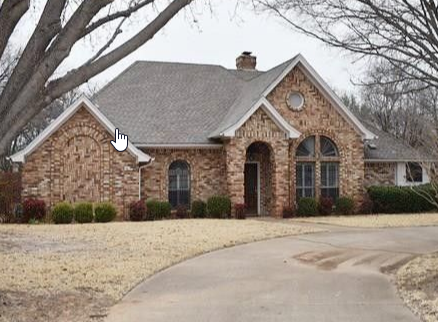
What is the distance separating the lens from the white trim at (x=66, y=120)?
71.4 feet

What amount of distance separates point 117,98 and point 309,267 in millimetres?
16932

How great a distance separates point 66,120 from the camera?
874 inches

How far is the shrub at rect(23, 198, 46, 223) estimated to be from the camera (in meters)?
20.9

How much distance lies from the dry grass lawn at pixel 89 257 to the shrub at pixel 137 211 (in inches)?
67.2

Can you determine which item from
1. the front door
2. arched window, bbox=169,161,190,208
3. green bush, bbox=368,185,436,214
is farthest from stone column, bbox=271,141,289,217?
green bush, bbox=368,185,436,214

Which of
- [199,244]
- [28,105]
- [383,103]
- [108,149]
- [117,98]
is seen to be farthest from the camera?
[383,103]

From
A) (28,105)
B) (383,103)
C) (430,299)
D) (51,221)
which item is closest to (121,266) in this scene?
(28,105)

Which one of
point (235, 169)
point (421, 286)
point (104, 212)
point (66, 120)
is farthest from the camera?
point (235, 169)

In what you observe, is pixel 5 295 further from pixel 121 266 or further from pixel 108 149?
pixel 108 149

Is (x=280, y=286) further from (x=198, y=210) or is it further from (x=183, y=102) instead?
(x=183, y=102)

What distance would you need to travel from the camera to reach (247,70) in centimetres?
3206

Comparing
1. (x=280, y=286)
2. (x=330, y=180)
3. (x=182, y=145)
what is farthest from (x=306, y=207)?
(x=280, y=286)

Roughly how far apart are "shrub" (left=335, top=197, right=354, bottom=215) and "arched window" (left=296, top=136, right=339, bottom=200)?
67 cm

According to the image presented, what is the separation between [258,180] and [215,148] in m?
2.71
